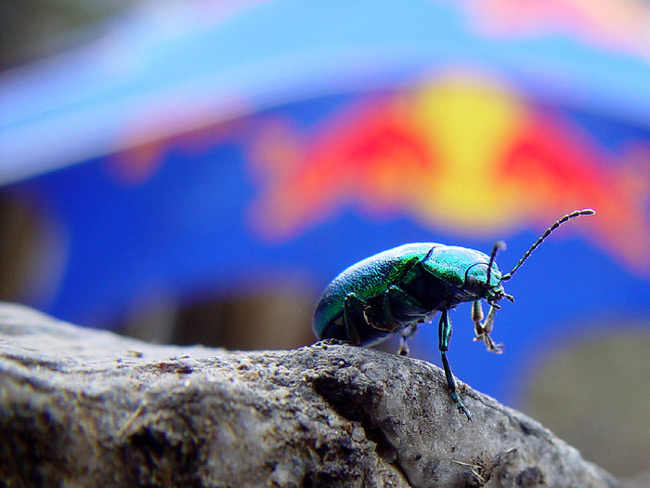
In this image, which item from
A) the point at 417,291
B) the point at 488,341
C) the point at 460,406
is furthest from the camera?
the point at 488,341

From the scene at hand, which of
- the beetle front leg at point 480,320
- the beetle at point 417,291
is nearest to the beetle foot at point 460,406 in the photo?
the beetle at point 417,291

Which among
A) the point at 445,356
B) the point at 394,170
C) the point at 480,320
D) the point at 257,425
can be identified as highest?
the point at 394,170

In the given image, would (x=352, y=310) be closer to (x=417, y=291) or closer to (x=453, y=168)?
(x=417, y=291)

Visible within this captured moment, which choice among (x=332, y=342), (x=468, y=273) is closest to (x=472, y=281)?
(x=468, y=273)

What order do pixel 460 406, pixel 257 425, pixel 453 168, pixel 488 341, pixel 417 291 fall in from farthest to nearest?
pixel 453 168 < pixel 488 341 < pixel 417 291 < pixel 460 406 < pixel 257 425

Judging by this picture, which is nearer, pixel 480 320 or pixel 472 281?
pixel 472 281

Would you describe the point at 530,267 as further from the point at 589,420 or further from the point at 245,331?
the point at 245,331

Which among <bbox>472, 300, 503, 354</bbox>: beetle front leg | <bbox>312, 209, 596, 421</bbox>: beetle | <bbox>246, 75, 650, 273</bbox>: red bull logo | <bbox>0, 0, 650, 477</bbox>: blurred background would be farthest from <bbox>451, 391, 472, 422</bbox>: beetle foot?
<bbox>246, 75, 650, 273</bbox>: red bull logo

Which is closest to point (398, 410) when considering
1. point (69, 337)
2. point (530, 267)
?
point (69, 337)

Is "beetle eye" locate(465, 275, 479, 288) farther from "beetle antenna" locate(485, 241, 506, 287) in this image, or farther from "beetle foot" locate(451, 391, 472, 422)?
"beetle foot" locate(451, 391, 472, 422)
